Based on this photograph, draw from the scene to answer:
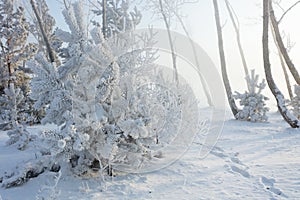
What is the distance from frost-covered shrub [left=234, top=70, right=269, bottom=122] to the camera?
38.6 feet

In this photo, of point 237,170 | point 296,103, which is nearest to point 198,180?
point 237,170

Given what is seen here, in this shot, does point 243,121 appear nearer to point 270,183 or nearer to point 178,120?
point 178,120

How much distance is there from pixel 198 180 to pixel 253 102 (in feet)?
27.3

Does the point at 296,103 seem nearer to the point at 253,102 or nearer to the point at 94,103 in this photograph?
the point at 253,102

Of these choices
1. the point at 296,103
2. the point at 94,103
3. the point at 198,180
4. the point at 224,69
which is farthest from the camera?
the point at 224,69

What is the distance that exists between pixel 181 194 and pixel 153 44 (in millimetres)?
3292

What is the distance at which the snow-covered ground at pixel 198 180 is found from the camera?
3.83 meters

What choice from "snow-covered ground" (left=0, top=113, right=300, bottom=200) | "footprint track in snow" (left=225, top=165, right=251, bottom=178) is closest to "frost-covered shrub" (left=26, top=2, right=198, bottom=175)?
"snow-covered ground" (left=0, top=113, right=300, bottom=200)

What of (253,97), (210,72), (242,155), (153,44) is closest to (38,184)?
(153,44)

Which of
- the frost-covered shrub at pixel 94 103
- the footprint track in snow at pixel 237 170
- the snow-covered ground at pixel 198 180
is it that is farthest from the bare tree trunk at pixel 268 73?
the frost-covered shrub at pixel 94 103

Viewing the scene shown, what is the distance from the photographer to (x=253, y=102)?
1182 centimetres

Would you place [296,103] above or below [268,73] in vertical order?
below

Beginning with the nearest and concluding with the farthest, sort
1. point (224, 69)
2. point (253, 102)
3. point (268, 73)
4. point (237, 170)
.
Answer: point (237, 170), point (268, 73), point (253, 102), point (224, 69)

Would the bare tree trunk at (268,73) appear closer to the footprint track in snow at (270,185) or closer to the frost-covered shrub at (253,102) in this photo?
the frost-covered shrub at (253,102)
